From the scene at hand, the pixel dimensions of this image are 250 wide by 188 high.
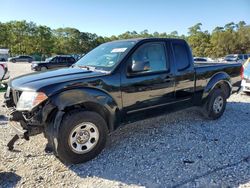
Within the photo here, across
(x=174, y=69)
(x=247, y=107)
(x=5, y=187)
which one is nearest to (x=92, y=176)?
(x=5, y=187)

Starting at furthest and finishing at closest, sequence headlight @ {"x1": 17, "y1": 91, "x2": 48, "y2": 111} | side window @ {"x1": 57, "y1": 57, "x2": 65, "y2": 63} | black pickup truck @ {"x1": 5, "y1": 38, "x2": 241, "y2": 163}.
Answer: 1. side window @ {"x1": 57, "y1": 57, "x2": 65, "y2": 63}
2. black pickup truck @ {"x1": 5, "y1": 38, "x2": 241, "y2": 163}
3. headlight @ {"x1": 17, "y1": 91, "x2": 48, "y2": 111}

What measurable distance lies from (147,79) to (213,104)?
2158 mm

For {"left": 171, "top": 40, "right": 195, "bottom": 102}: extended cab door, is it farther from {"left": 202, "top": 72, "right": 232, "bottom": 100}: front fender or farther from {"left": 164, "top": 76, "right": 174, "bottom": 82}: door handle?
{"left": 202, "top": 72, "right": 232, "bottom": 100}: front fender

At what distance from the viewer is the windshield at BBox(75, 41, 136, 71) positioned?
4.48 m

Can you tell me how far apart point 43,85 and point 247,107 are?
235 inches

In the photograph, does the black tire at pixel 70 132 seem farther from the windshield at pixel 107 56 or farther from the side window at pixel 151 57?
the side window at pixel 151 57

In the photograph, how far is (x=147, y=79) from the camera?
4.61m

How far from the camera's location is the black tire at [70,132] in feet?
12.3

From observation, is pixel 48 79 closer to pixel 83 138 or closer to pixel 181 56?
pixel 83 138

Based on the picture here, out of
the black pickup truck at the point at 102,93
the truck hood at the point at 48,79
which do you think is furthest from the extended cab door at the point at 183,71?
the truck hood at the point at 48,79

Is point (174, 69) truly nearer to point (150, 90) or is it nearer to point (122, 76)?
point (150, 90)

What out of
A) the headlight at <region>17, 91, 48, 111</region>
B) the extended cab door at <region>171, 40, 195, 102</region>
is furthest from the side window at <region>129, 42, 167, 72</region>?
the headlight at <region>17, 91, 48, 111</region>

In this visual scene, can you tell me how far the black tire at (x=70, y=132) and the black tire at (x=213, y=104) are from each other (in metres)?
2.80

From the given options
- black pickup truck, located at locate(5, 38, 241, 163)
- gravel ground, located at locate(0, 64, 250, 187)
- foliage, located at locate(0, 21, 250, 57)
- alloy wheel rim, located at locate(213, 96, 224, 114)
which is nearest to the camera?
gravel ground, located at locate(0, 64, 250, 187)
